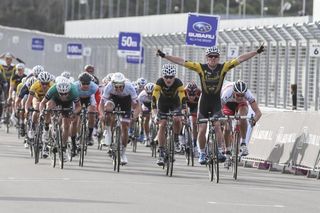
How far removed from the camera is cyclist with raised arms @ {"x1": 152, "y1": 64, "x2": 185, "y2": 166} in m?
21.3

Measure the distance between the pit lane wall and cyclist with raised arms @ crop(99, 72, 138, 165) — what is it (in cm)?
321

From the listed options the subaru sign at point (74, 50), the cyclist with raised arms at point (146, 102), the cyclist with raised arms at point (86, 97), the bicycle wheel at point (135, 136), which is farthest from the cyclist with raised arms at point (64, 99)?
the subaru sign at point (74, 50)

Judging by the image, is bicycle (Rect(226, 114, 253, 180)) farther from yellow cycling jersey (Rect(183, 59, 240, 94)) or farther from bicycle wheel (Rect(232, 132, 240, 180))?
yellow cycling jersey (Rect(183, 59, 240, 94))

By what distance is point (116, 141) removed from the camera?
69.9 ft

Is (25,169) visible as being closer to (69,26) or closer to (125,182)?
(125,182)

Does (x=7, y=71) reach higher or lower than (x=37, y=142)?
higher

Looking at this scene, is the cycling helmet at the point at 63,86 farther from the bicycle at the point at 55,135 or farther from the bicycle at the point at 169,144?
the bicycle at the point at 169,144

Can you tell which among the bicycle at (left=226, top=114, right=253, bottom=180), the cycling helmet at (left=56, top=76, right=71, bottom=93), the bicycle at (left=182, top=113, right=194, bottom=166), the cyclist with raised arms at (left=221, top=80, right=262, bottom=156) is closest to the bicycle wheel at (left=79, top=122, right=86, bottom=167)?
the cycling helmet at (left=56, top=76, right=71, bottom=93)

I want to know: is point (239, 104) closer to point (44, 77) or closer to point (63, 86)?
point (63, 86)

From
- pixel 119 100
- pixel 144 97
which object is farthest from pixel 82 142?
pixel 144 97

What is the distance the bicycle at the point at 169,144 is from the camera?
20719 mm

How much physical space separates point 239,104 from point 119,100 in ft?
7.16

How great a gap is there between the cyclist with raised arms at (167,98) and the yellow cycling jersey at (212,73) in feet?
4.09

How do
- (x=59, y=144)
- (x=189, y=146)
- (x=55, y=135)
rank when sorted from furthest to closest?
(x=189, y=146), (x=55, y=135), (x=59, y=144)
